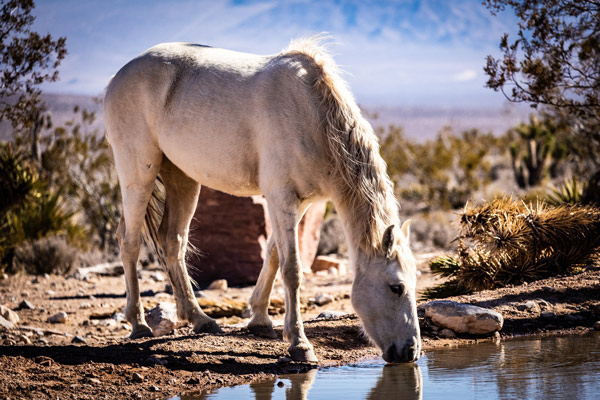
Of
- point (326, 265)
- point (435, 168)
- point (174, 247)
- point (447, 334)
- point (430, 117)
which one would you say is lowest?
point (447, 334)

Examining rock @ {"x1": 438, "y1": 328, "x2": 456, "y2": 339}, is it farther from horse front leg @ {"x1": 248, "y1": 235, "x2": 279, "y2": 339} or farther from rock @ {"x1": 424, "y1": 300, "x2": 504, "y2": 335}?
horse front leg @ {"x1": 248, "y1": 235, "x2": 279, "y2": 339}

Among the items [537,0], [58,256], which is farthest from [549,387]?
[58,256]

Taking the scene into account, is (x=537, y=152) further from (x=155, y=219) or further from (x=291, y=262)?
(x=291, y=262)

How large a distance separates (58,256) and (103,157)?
6.31 metres

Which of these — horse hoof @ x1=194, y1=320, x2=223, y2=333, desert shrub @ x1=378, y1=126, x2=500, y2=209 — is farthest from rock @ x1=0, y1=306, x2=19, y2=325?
desert shrub @ x1=378, y1=126, x2=500, y2=209

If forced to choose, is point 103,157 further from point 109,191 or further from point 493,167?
point 493,167

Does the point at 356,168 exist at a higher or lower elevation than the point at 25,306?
higher

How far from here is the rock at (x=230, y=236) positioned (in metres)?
12.0

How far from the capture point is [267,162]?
5906 millimetres

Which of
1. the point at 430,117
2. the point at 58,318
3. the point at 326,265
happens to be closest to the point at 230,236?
the point at 326,265

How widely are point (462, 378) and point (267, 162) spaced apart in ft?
7.43

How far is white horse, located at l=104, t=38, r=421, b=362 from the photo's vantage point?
555 cm

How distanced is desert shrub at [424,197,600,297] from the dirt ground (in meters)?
0.43

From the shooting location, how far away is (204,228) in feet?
40.3
